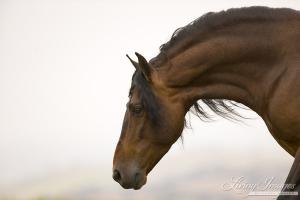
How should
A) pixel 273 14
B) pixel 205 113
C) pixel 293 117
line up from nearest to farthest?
pixel 293 117 < pixel 273 14 < pixel 205 113

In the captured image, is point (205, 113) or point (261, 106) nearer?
point (261, 106)

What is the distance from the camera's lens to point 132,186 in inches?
202

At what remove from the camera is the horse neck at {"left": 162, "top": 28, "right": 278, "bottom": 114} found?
4.91 meters

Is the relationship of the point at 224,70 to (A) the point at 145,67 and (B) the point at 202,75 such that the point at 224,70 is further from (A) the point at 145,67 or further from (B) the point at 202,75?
(A) the point at 145,67

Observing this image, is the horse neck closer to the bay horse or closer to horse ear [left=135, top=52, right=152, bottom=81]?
the bay horse

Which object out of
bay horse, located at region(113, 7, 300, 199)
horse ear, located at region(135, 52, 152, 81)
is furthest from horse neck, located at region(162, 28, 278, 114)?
horse ear, located at region(135, 52, 152, 81)

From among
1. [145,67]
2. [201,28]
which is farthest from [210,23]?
[145,67]

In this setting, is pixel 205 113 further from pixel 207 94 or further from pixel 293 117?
pixel 293 117

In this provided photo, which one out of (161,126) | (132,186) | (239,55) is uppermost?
Result: (239,55)

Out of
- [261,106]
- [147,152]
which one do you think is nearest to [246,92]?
[261,106]

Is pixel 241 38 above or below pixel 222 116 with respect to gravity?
above

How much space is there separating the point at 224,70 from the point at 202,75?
0.18 metres

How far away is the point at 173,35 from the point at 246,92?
2.47 ft

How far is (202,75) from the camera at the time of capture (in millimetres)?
5094
